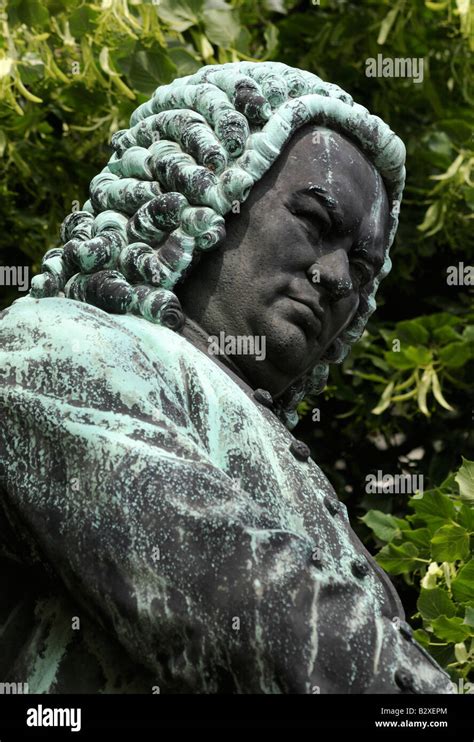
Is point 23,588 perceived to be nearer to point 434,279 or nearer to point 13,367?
point 13,367

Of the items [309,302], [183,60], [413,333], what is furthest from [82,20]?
[309,302]

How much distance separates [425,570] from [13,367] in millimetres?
2634

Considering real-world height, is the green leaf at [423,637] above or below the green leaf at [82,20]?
below

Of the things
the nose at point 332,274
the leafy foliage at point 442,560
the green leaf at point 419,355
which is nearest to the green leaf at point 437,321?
the green leaf at point 419,355

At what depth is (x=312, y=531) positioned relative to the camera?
4.46 metres

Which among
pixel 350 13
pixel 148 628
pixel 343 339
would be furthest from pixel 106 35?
pixel 148 628

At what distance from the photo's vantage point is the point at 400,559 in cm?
653

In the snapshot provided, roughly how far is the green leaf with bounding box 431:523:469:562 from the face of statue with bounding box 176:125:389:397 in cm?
142

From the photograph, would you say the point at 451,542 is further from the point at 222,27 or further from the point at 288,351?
the point at 222,27

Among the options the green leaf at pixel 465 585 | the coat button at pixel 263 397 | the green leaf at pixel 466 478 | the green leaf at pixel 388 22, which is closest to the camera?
the coat button at pixel 263 397

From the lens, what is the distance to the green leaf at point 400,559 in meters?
6.52

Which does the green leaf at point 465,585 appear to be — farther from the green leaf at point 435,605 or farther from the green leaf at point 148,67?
the green leaf at point 148,67

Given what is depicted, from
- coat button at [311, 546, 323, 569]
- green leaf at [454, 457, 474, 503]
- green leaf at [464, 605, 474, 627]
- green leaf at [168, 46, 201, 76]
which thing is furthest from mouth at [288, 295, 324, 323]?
green leaf at [168, 46, 201, 76]

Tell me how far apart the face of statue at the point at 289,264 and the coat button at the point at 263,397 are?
0.12 meters
